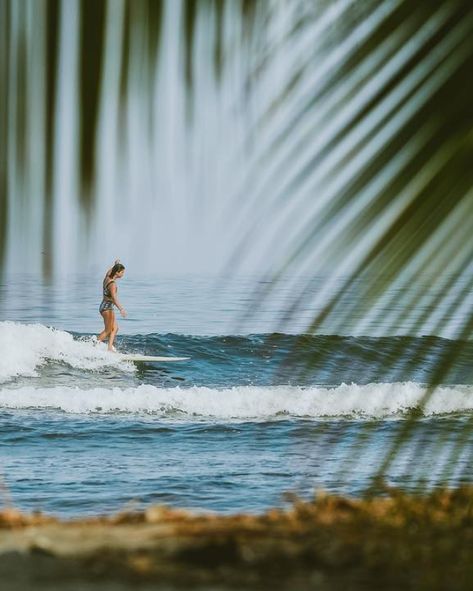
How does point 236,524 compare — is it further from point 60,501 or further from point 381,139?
point 60,501

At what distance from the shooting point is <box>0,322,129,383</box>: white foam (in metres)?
25.4

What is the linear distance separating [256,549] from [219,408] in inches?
728

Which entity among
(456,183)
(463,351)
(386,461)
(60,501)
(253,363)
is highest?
(456,183)

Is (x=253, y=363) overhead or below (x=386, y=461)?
below

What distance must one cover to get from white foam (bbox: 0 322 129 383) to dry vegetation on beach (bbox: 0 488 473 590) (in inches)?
911

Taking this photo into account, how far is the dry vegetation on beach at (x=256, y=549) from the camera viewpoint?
1.53 meters

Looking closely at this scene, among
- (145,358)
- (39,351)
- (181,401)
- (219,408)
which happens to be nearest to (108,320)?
(39,351)

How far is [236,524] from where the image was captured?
1783 mm

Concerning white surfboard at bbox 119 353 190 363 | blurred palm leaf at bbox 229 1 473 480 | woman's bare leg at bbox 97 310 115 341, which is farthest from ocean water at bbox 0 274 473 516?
woman's bare leg at bbox 97 310 115 341

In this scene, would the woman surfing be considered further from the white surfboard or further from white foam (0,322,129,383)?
the white surfboard

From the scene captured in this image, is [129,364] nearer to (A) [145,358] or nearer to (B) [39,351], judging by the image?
(A) [145,358]

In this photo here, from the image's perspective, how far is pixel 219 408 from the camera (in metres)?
20.0

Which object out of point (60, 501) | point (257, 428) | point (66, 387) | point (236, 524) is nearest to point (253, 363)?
point (66, 387)

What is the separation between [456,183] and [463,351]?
0.19 metres
